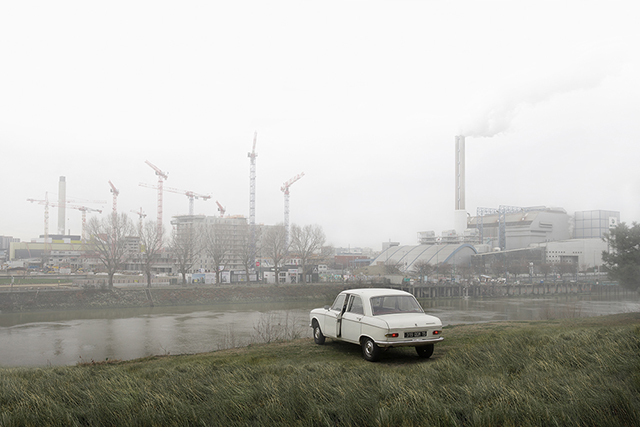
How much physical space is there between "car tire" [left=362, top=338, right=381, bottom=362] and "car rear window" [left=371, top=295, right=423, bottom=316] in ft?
2.12

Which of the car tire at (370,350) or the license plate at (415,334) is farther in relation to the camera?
the car tire at (370,350)

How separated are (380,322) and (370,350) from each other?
0.73 metres

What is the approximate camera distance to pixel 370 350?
919 cm

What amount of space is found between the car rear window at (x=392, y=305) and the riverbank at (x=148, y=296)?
1767 inches

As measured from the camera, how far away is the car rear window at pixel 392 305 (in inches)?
375

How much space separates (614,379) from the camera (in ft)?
16.4

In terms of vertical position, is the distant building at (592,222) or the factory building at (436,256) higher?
the distant building at (592,222)

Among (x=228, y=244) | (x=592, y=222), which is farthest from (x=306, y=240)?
(x=592, y=222)

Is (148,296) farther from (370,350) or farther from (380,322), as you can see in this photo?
(380,322)

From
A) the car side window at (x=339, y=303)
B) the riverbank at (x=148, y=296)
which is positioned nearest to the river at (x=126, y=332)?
the riverbank at (x=148, y=296)

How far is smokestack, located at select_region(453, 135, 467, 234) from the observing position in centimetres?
12756

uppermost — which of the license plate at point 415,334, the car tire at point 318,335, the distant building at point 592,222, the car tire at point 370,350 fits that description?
the distant building at point 592,222

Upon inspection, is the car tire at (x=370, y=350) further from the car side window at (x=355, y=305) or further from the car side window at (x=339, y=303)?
the car side window at (x=339, y=303)

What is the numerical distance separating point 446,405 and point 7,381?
23.6 ft
